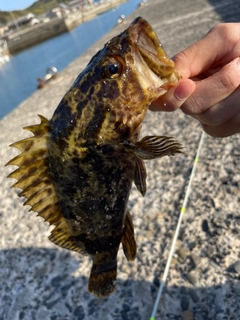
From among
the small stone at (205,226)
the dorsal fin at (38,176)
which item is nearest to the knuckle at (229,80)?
the dorsal fin at (38,176)

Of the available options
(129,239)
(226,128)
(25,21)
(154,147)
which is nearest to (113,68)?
(154,147)

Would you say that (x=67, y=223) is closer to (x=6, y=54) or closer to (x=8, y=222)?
(x=8, y=222)

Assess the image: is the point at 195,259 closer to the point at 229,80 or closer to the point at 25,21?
the point at 229,80

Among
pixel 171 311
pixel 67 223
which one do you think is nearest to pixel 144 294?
pixel 171 311

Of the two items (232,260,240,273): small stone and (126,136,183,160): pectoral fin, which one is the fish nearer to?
(126,136,183,160): pectoral fin

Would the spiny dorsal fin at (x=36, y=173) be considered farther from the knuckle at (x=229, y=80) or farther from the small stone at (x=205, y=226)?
the small stone at (x=205, y=226)

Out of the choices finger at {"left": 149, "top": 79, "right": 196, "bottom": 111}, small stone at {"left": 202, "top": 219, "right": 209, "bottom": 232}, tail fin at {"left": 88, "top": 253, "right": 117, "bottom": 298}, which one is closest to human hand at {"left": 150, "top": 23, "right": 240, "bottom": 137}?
finger at {"left": 149, "top": 79, "right": 196, "bottom": 111}
